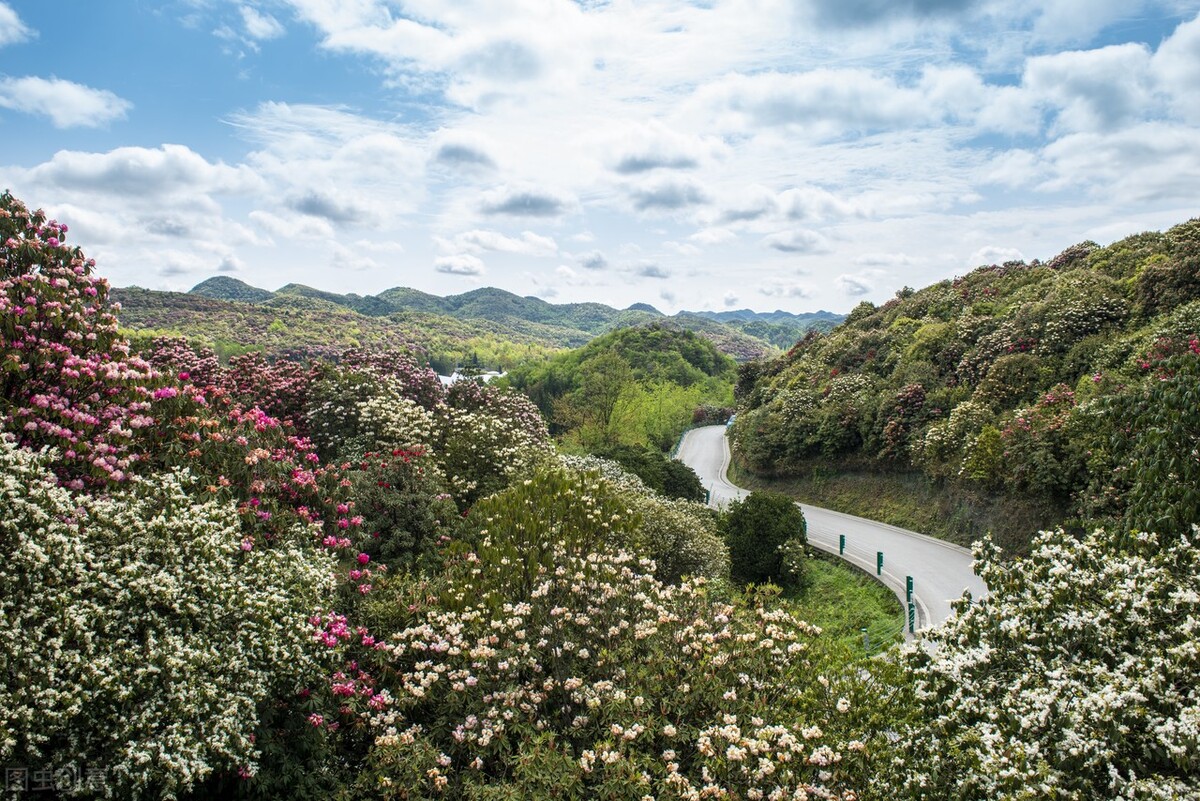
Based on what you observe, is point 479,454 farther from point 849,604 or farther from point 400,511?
point 849,604

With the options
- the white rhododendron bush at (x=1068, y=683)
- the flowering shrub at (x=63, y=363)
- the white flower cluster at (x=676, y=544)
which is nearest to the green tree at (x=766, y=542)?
the white flower cluster at (x=676, y=544)

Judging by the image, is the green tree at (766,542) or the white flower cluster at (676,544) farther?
the green tree at (766,542)

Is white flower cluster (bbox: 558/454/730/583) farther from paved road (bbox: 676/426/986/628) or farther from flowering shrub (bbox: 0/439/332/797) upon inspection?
flowering shrub (bbox: 0/439/332/797)

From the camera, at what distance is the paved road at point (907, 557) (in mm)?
18516

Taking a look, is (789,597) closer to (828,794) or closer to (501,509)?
(501,509)

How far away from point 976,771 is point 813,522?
26.2m

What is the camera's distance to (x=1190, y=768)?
15.0 feet

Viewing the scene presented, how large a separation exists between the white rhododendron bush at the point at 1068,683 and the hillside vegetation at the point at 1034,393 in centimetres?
245

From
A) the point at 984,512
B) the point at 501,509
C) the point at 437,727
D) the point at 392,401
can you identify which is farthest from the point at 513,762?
the point at 984,512

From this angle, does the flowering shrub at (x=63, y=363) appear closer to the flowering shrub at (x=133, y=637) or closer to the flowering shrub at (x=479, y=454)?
the flowering shrub at (x=133, y=637)

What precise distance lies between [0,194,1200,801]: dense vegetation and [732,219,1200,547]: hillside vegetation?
305 mm

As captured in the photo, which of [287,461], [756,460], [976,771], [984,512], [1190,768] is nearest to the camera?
[1190,768]

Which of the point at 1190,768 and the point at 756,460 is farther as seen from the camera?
the point at 756,460

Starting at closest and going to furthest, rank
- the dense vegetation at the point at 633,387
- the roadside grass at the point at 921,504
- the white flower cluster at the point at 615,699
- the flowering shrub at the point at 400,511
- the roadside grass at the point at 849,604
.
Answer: the white flower cluster at the point at 615,699
the flowering shrub at the point at 400,511
the roadside grass at the point at 849,604
the roadside grass at the point at 921,504
the dense vegetation at the point at 633,387
